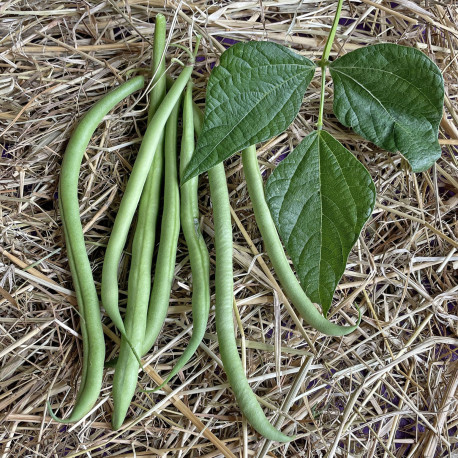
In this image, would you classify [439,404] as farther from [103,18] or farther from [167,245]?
[103,18]

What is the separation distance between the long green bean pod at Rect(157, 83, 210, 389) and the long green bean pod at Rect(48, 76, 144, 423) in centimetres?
15

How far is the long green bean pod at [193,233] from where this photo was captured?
0.94 meters

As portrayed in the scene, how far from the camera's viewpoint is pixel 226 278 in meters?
0.94

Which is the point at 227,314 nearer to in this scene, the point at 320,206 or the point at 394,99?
the point at 320,206

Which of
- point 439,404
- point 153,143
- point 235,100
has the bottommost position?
point 439,404

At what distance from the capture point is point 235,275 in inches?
39.3

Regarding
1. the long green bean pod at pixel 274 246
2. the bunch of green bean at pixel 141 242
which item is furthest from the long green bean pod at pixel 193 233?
the long green bean pod at pixel 274 246

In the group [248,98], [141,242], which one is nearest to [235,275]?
[141,242]

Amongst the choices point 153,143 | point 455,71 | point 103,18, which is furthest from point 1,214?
point 455,71

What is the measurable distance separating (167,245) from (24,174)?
1.05 ft

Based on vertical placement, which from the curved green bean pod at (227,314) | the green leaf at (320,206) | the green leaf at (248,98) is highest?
the green leaf at (248,98)

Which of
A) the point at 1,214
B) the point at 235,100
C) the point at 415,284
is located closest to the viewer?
the point at 235,100

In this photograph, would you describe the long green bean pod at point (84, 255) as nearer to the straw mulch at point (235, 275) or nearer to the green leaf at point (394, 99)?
the straw mulch at point (235, 275)

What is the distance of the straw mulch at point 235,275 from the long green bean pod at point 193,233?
2.0 inches
